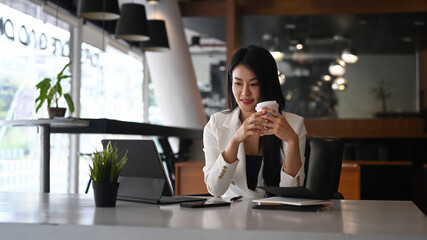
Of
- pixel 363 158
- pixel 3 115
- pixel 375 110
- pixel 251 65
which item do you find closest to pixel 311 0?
pixel 375 110

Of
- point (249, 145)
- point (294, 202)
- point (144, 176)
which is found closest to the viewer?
point (294, 202)

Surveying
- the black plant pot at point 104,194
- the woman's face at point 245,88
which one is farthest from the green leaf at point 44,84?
the black plant pot at point 104,194

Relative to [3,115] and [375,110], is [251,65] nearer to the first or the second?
[3,115]

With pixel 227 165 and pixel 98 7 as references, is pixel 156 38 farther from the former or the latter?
pixel 227 165

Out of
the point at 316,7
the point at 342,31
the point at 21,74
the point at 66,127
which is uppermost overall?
the point at 316,7

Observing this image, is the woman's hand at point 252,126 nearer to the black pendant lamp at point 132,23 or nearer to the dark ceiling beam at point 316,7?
the black pendant lamp at point 132,23

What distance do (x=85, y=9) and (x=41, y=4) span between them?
7.08 feet

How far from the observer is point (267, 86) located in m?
2.65

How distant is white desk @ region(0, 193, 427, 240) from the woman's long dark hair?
2.48 feet

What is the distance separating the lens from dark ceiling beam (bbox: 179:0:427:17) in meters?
8.94

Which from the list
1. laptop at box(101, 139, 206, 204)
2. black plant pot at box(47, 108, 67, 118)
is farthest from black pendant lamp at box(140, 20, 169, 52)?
laptop at box(101, 139, 206, 204)

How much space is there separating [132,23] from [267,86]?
399 cm

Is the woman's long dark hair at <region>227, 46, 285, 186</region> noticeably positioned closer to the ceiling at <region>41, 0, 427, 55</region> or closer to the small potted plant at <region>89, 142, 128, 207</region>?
the small potted plant at <region>89, 142, 128, 207</region>

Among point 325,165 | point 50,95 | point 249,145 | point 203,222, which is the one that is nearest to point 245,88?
point 249,145
